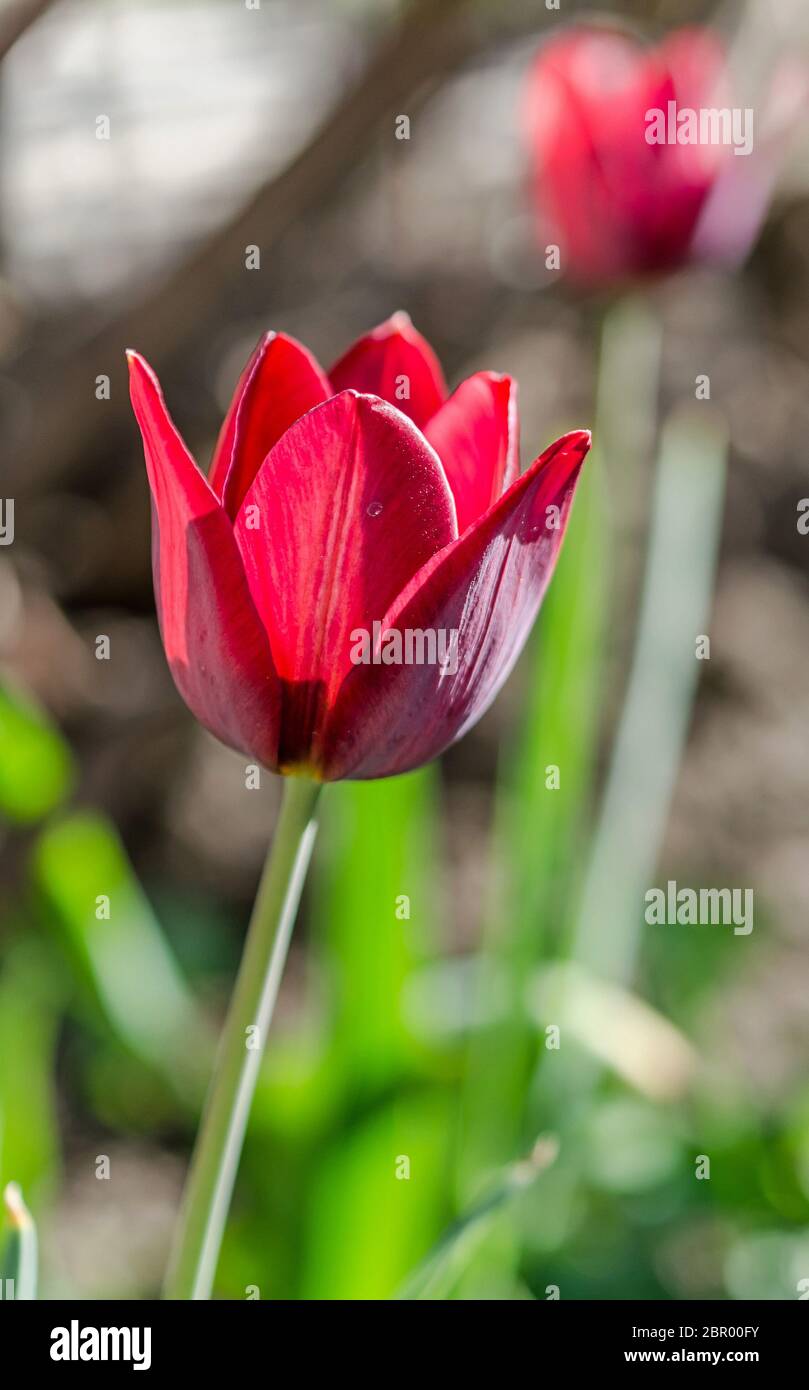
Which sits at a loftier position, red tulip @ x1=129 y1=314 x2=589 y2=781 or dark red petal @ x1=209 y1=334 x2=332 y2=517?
dark red petal @ x1=209 y1=334 x2=332 y2=517

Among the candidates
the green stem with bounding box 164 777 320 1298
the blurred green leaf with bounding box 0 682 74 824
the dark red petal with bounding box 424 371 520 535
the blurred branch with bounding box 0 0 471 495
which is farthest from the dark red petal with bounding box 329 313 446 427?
the blurred branch with bounding box 0 0 471 495

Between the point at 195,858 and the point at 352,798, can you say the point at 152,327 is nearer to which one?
the point at 195,858

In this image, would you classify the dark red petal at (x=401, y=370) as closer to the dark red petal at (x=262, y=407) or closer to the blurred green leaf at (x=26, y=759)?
the dark red petal at (x=262, y=407)

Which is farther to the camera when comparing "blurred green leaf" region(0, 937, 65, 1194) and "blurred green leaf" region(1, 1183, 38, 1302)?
"blurred green leaf" region(0, 937, 65, 1194)

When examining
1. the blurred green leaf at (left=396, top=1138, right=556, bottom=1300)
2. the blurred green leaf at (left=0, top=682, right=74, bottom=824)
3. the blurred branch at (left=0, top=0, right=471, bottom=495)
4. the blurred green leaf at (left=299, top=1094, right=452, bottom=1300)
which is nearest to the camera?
the blurred green leaf at (left=396, top=1138, right=556, bottom=1300)

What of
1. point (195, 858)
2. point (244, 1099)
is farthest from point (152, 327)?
point (244, 1099)

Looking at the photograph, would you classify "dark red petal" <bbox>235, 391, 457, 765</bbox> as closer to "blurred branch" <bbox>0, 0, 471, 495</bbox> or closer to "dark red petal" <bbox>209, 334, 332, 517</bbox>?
"dark red petal" <bbox>209, 334, 332, 517</bbox>
